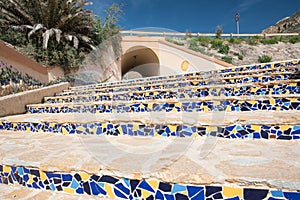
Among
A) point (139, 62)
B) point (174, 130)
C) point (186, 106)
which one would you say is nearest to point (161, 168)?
point (174, 130)

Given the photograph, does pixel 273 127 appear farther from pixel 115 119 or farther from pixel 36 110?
pixel 36 110

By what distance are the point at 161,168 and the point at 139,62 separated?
11822mm

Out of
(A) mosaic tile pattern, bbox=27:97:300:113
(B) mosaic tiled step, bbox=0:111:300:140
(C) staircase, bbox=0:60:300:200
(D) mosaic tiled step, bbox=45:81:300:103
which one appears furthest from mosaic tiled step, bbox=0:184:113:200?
(D) mosaic tiled step, bbox=45:81:300:103

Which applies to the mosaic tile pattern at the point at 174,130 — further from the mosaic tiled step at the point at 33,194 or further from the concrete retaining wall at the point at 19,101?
the concrete retaining wall at the point at 19,101

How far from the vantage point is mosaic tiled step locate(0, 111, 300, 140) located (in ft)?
4.53

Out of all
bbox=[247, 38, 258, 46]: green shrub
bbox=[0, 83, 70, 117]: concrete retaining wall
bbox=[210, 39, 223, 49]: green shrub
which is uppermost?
bbox=[247, 38, 258, 46]: green shrub

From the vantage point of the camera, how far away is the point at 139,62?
12.4 metres

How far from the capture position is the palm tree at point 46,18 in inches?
259

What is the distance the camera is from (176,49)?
9.67 meters

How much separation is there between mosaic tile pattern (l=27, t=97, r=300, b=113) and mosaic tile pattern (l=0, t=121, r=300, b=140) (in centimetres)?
52

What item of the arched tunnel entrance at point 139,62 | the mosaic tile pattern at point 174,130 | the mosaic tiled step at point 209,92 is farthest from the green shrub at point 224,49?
the mosaic tile pattern at point 174,130

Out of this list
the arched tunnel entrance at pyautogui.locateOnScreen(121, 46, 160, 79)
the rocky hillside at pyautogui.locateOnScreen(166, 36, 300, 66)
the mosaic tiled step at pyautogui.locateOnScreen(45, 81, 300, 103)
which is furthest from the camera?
the rocky hillside at pyautogui.locateOnScreen(166, 36, 300, 66)

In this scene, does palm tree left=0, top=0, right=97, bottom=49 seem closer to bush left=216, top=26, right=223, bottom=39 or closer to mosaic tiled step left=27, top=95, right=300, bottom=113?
mosaic tiled step left=27, top=95, right=300, bottom=113

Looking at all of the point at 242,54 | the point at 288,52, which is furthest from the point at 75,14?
the point at 288,52
